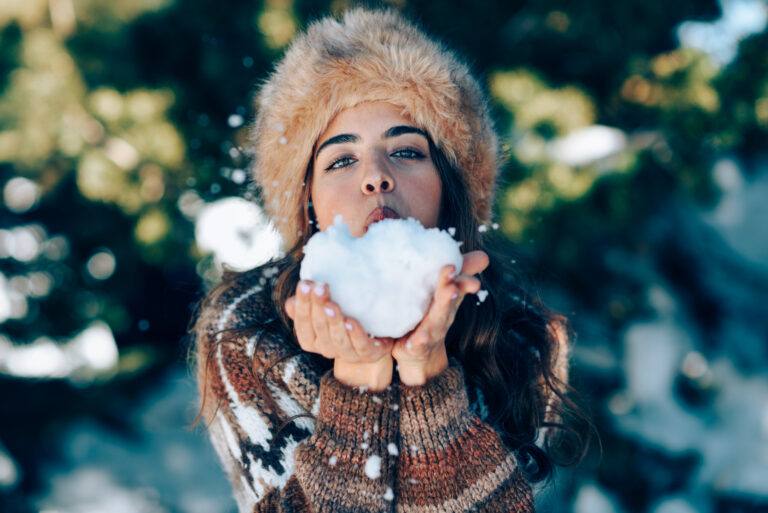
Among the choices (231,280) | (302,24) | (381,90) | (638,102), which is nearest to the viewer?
(381,90)

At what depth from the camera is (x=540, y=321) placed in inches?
65.1

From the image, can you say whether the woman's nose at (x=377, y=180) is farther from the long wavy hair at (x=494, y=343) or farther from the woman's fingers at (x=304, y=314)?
the woman's fingers at (x=304, y=314)

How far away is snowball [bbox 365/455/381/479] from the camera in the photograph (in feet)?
3.50

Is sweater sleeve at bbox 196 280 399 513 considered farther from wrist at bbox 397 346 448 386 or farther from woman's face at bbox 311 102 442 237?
woman's face at bbox 311 102 442 237

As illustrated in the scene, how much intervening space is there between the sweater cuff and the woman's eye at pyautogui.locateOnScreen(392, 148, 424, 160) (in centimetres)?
56

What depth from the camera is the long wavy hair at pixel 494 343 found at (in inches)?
54.6

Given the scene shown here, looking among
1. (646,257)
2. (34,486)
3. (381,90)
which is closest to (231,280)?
(381,90)

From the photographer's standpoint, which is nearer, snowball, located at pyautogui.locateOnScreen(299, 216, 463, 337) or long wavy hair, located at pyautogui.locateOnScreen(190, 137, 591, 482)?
snowball, located at pyautogui.locateOnScreen(299, 216, 463, 337)

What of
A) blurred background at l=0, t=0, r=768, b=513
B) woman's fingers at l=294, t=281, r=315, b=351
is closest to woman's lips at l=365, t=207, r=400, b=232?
woman's fingers at l=294, t=281, r=315, b=351

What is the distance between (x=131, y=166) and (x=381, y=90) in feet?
5.27

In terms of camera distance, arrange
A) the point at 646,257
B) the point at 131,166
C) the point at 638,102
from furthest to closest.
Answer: the point at 646,257 < the point at 638,102 < the point at 131,166

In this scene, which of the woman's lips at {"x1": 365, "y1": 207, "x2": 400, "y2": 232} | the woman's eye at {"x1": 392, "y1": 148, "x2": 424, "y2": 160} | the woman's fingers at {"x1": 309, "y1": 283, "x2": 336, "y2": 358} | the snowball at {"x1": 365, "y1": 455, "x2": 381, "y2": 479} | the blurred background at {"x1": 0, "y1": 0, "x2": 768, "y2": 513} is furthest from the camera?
the blurred background at {"x1": 0, "y1": 0, "x2": 768, "y2": 513}

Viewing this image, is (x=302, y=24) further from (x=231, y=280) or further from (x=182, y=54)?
(x=231, y=280)

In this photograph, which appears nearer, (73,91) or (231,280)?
(231,280)
